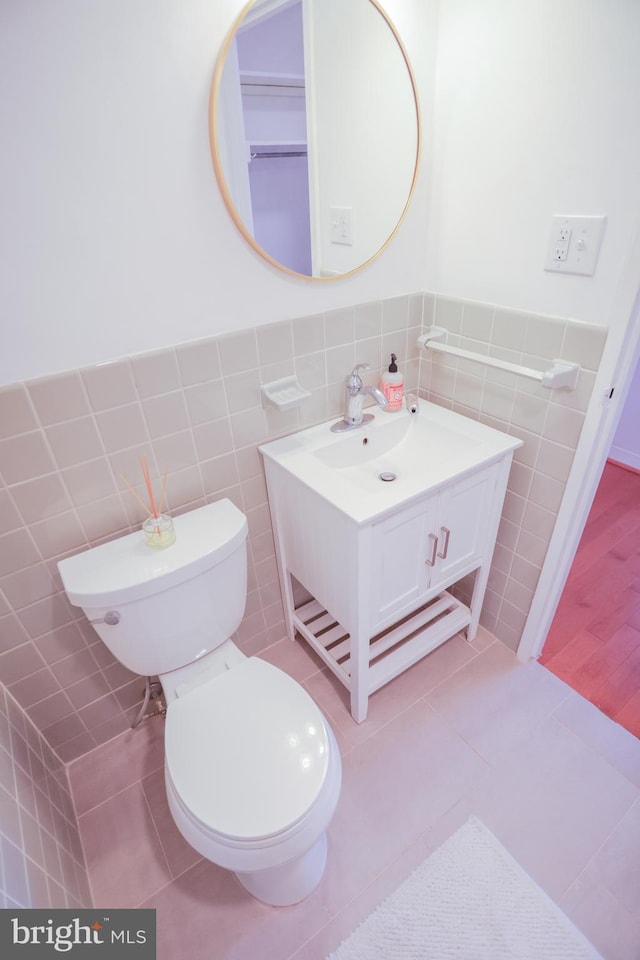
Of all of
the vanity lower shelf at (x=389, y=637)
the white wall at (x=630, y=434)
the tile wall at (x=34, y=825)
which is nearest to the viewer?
the tile wall at (x=34, y=825)

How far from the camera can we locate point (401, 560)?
4.13 feet

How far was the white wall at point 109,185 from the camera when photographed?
812mm

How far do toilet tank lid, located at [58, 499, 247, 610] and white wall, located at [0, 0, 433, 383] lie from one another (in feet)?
1.40

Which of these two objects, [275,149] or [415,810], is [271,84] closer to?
[275,149]

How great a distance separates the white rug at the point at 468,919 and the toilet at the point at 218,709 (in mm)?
188

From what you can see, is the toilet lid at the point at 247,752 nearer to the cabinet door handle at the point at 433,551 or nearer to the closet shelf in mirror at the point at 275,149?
the cabinet door handle at the point at 433,551

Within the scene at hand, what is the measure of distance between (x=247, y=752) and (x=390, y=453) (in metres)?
0.88

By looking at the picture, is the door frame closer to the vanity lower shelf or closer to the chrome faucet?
the vanity lower shelf

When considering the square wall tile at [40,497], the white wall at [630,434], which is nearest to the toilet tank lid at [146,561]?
the square wall tile at [40,497]

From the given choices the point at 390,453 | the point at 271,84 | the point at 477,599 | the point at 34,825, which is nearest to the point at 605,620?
the point at 477,599

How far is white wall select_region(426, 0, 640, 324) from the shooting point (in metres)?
0.96

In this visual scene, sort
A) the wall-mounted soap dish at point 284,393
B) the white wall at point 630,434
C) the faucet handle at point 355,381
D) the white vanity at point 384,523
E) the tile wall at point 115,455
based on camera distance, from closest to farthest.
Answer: the tile wall at point 115,455 < the white vanity at point 384,523 < the wall-mounted soap dish at point 284,393 < the faucet handle at point 355,381 < the white wall at point 630,434

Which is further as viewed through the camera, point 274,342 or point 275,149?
point 274,342

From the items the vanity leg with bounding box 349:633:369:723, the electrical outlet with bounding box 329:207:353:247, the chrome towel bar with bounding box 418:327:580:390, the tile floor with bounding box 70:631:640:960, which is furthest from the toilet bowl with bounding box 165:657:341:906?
the electrical outlet with bounding box 329:207:353:247
